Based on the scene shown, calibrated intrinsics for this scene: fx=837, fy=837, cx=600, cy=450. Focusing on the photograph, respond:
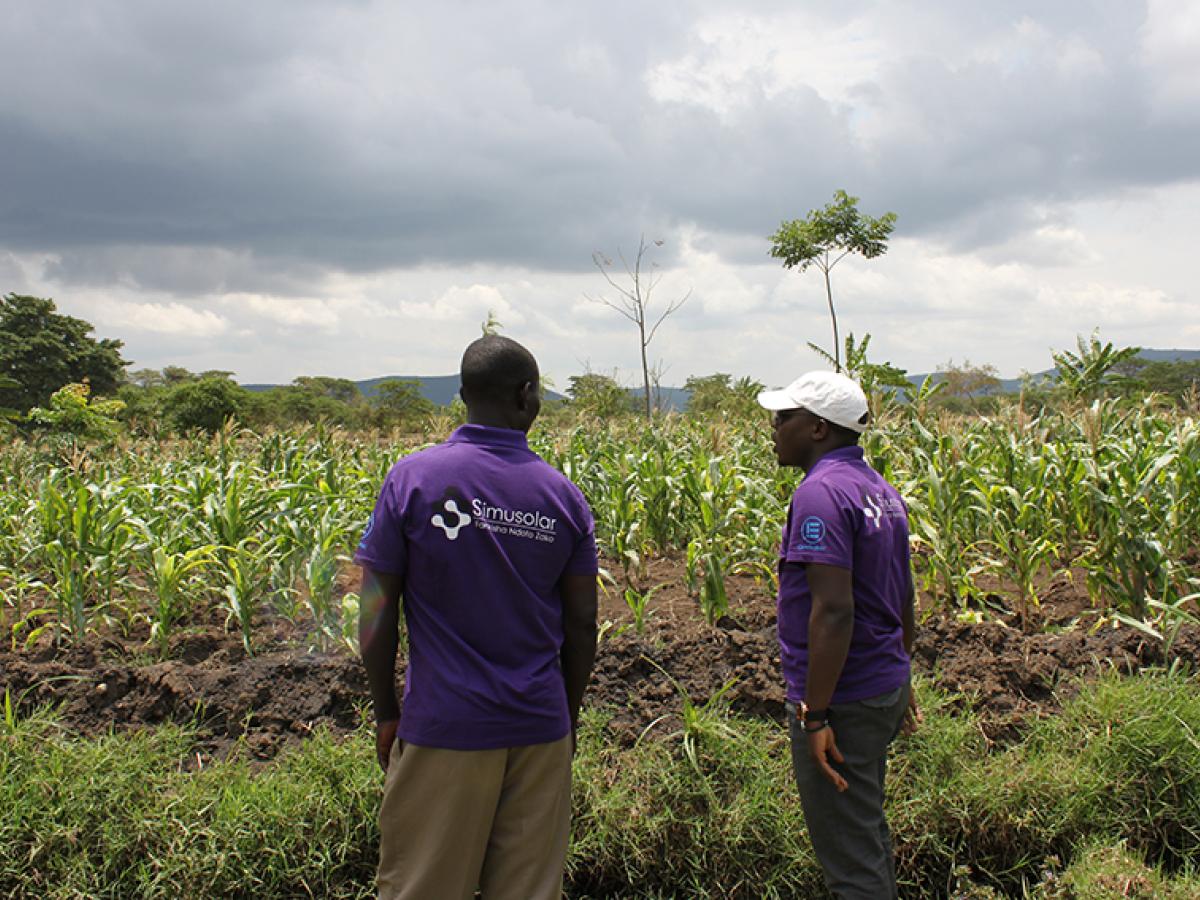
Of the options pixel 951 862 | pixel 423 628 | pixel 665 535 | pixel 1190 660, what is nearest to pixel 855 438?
pixel 423 628

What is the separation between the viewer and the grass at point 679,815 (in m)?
2.83

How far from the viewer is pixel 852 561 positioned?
2.21 meters

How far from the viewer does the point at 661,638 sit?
13.9 feet

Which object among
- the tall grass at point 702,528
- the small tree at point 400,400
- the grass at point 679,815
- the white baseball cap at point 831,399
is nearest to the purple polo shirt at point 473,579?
the white baseball cap at point 831,399

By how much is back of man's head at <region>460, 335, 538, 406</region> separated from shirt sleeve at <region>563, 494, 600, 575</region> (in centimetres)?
34

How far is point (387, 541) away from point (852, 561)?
1.19 metres

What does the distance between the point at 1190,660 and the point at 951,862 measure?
68.6 inches

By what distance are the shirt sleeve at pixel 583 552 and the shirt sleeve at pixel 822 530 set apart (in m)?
0.53

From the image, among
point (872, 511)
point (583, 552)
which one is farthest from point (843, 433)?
point (583, 552)

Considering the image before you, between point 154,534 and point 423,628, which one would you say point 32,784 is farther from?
point 154,534

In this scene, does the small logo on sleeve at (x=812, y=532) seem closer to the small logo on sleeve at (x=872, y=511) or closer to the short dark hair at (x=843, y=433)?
the small logo on sleeve at (x=872, y=511)

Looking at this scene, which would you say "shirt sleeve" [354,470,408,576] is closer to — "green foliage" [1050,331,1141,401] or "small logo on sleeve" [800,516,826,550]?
"small logo on sleeve" [800,516,826,550]

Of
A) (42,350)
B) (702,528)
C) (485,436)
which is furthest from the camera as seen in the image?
(42,350)

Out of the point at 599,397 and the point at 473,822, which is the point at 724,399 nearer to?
the point at 599,397
